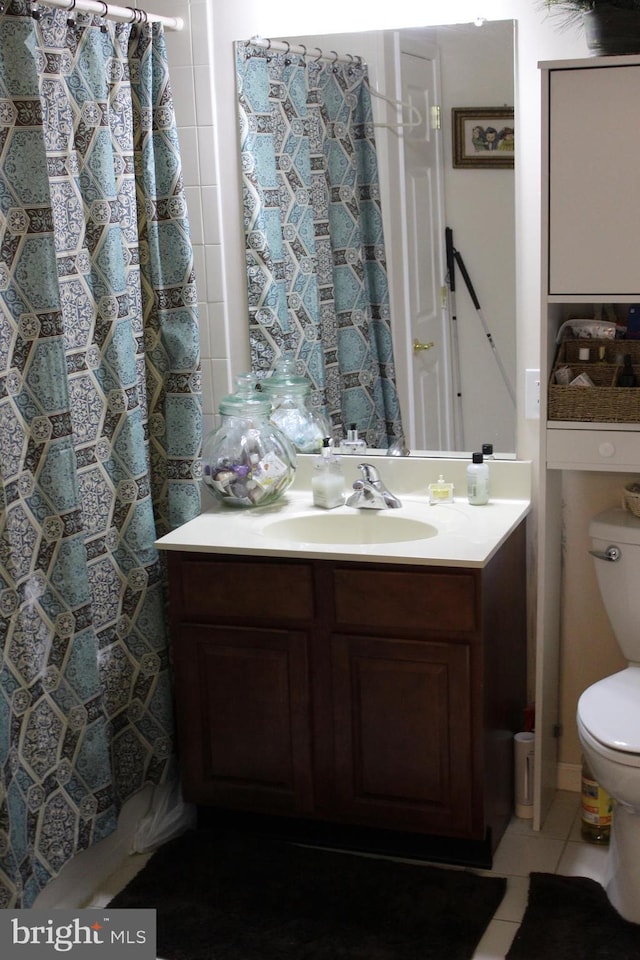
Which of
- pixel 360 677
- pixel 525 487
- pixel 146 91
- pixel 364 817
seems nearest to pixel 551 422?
pixel 525 487

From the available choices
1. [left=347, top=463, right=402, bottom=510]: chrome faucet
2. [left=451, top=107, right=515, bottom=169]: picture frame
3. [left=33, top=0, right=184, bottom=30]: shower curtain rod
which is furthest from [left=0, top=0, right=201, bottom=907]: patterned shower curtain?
[left=451, top=107, right=515, bottom=169]: picture frame

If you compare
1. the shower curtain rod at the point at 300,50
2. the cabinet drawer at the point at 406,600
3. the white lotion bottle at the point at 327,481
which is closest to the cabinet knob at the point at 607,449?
the cabinet drawer at the point at 406,600

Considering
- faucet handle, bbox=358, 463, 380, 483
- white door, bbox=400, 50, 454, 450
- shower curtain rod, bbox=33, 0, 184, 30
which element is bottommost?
faucet handle, bbox=358, 463, 380, 483

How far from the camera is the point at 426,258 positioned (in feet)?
10.1

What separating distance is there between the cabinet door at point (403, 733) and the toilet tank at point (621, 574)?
0.44m

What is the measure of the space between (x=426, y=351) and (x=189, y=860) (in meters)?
1.44

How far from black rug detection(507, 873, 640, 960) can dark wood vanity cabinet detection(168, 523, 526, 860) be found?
0.21m

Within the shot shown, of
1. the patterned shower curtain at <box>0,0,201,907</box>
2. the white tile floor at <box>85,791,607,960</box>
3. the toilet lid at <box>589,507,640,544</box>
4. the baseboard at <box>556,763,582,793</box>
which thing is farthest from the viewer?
the baseboard at <box>556,763,582,793</box>

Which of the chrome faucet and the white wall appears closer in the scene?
the white wall

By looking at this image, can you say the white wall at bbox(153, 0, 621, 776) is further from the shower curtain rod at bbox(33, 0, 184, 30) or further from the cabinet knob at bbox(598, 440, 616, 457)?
the cabinet knob at bbox(598, 440, 616, 457)

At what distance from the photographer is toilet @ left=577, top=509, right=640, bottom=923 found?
2527 millimetres

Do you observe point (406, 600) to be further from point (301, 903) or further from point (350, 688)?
point (301, 903)

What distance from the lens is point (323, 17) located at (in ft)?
10.1

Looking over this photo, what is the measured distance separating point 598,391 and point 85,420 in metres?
1.20
